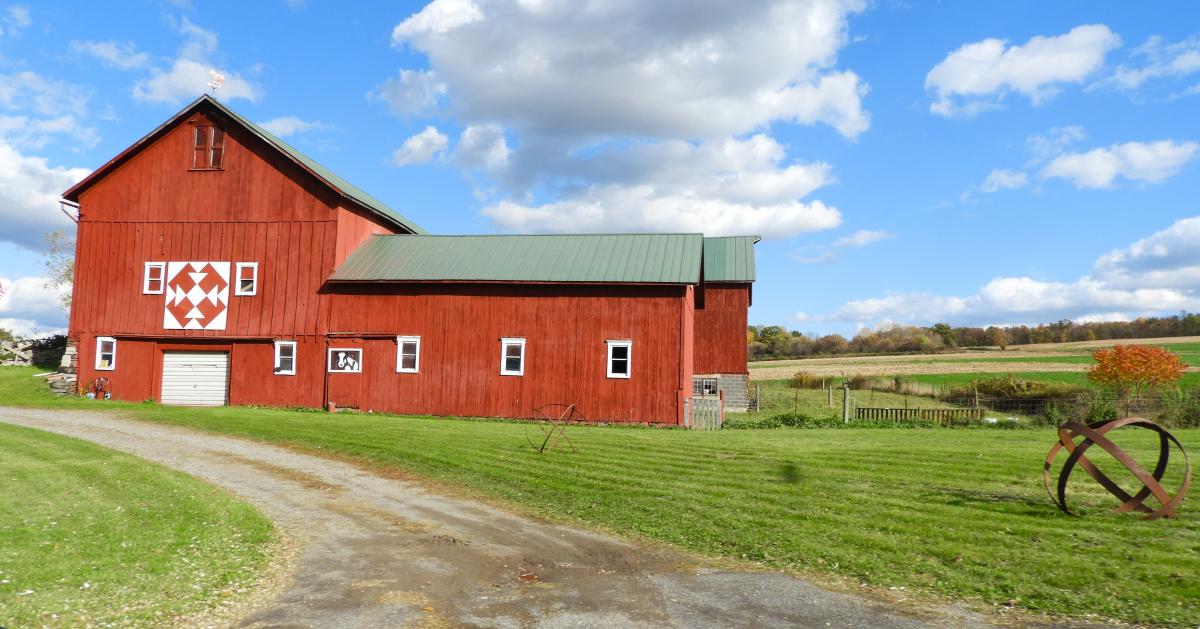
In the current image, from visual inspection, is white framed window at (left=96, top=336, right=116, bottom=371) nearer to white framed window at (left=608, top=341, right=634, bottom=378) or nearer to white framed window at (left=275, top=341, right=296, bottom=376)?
white framed window at (left=275, top=341, right=296, bottom=376)

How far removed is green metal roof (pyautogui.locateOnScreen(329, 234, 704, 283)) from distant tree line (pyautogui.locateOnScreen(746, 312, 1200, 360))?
176 ft

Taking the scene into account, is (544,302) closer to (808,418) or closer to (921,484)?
(808,418)

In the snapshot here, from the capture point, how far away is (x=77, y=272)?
30.7m

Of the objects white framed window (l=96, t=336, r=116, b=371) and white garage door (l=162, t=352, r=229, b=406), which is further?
white garage door (l=162, t=352, r=229, b=406)

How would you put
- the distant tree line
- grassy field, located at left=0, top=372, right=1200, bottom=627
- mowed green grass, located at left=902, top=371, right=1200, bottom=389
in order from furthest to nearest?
the distant tree line → mowed green grass, located at left=902, top=371, right=1200, bottom=389 → grassy field, located at left=0, top=372, right=1200, bottom=627

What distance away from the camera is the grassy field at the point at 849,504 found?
824 centimetres

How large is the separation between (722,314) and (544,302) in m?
12.4

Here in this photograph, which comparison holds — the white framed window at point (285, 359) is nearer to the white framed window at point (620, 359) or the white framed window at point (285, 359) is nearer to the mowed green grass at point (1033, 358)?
the white framed window at point (620, 359)

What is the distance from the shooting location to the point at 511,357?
28438 millimetres

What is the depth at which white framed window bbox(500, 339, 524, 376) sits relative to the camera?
28.3 metres

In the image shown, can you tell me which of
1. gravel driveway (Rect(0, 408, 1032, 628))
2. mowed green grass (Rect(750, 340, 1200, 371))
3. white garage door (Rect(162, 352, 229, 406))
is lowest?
gravel driveway (Rect(0, 408, 1032, 628))

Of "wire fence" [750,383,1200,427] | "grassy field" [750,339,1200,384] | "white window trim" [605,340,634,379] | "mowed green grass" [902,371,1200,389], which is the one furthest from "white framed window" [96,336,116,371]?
"mowed green grass" [902,371,1200,389]

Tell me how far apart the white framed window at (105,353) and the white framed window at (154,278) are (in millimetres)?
2381

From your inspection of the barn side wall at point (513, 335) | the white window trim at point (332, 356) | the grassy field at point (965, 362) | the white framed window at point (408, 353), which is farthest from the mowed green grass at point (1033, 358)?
the white window trim at point (332, 356)
